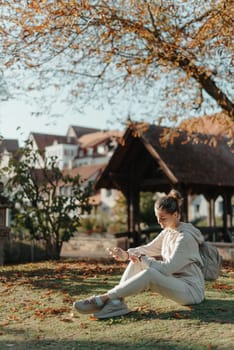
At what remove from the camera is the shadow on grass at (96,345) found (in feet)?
17.1

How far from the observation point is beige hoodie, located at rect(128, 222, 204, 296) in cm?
619

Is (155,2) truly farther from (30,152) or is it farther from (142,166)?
(142,166)

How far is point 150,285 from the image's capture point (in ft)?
20.0

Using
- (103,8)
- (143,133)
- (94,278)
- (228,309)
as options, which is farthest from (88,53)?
(228,309)

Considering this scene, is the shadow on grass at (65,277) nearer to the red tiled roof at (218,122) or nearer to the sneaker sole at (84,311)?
the sneaker sole at (84,311)

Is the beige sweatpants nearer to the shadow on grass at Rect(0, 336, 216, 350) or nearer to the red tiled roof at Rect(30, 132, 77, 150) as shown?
the shadow on grass at Rect(0, 336, 216, 350)

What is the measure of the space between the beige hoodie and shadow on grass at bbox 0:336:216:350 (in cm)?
98

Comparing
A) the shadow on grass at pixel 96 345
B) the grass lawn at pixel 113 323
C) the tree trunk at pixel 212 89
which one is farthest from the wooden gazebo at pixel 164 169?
the shadow on grass at pixel 96 345

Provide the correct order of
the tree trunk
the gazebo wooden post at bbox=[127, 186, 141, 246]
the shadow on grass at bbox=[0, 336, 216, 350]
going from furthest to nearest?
1. the gazebo wooden post at bbox=[127, 186, 141, 246]
2. the tree trunk
3. the shadow on grass at bbox=[0, 336, 216, 350]

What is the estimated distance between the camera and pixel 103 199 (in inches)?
2594

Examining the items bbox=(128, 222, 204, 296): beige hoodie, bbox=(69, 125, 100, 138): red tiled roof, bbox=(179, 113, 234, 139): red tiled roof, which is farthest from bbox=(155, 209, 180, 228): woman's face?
bbox=(69, 125, 100, 138): red tiled roof

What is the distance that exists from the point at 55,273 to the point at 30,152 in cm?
696

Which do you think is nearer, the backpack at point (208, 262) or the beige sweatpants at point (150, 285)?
the beige sweatpants at point (150, 285)

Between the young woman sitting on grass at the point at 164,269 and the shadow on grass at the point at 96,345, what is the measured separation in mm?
650
